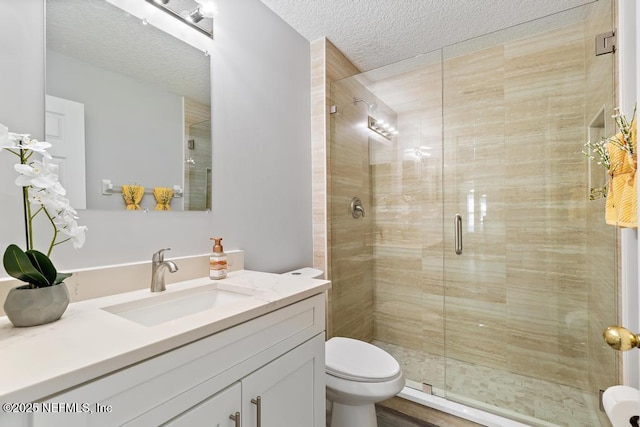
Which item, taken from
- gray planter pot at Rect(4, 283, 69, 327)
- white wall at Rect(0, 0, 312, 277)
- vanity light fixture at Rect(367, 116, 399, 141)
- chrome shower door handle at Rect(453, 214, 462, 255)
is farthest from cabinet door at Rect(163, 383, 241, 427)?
vanity light fixture at Rect(367, 116, 399, 141)

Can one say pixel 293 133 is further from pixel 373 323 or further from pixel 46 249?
pixel 373 323

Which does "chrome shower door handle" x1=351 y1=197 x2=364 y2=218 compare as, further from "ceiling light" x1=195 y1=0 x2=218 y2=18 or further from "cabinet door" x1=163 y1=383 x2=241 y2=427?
"cabinet door" x1=163 y1=383 x2=241 y2=427

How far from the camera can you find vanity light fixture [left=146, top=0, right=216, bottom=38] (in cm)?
127

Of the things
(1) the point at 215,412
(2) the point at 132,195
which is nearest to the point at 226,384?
(1) the point at 215,412

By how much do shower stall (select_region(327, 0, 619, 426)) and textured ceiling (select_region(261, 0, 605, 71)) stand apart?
0.09 metres

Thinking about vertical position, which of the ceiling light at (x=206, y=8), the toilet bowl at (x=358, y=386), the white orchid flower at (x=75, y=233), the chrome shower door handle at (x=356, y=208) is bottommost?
the toilet bowl at (x=358, y=386)

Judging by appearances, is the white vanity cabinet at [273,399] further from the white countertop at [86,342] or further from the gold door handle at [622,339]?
the gold door handle at [622,339]

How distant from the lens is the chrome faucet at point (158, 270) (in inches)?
42.2

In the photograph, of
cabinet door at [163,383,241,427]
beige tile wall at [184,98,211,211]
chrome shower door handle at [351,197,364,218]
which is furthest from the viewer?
chrome shower door handle at [351,197,364,218]

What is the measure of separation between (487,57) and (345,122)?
1.05m

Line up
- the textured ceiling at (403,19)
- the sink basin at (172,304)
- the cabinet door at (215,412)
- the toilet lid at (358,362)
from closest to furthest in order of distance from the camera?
the cabinet door at (215,412) → the sink basin at (172,304) → the toilet lid at (358,362) → the textured ceiling at (403,19)

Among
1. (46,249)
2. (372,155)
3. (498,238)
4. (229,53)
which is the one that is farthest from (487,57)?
(46,249)

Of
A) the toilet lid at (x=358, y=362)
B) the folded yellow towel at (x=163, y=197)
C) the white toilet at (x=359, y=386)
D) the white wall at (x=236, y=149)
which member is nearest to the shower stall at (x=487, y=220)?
the white wall at (x=236, y=149)

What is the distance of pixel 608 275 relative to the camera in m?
1.52
